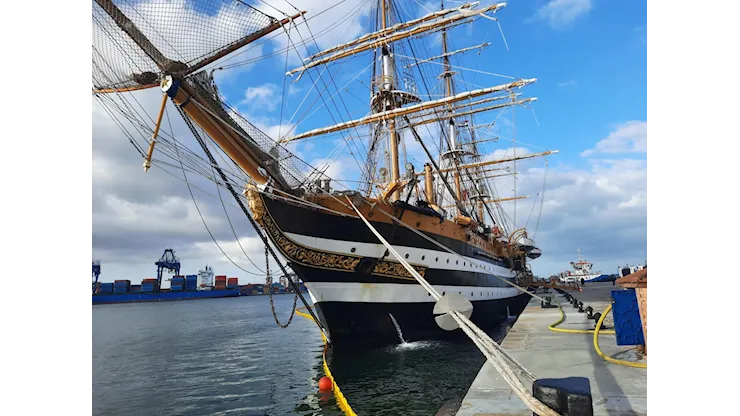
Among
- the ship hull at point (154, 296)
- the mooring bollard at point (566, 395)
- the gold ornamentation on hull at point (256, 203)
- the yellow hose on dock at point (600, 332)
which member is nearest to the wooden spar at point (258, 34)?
the gold ornamentation on hull at point (256, 203)

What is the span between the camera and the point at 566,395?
8.86ft

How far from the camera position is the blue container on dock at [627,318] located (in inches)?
227

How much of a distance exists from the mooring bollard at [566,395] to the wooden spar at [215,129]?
918cm

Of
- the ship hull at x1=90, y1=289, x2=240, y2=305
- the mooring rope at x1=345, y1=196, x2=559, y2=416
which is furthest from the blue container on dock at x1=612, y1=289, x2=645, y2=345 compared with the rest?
the ship hull at x1=90, y1=289, x2=240, y2=305

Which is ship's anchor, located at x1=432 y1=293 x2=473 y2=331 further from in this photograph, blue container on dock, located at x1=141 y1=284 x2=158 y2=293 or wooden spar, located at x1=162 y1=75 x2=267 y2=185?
blue container on dock, located at x1=141 y1=284 x2=158 y2=293

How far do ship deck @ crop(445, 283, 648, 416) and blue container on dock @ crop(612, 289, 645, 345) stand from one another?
264mm

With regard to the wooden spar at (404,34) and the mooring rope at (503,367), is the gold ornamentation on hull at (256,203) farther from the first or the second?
the wooden spar at (404,34)

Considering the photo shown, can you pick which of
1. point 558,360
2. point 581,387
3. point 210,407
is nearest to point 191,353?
point 210,407

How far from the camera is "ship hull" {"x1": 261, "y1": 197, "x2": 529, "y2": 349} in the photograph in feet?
38.1
